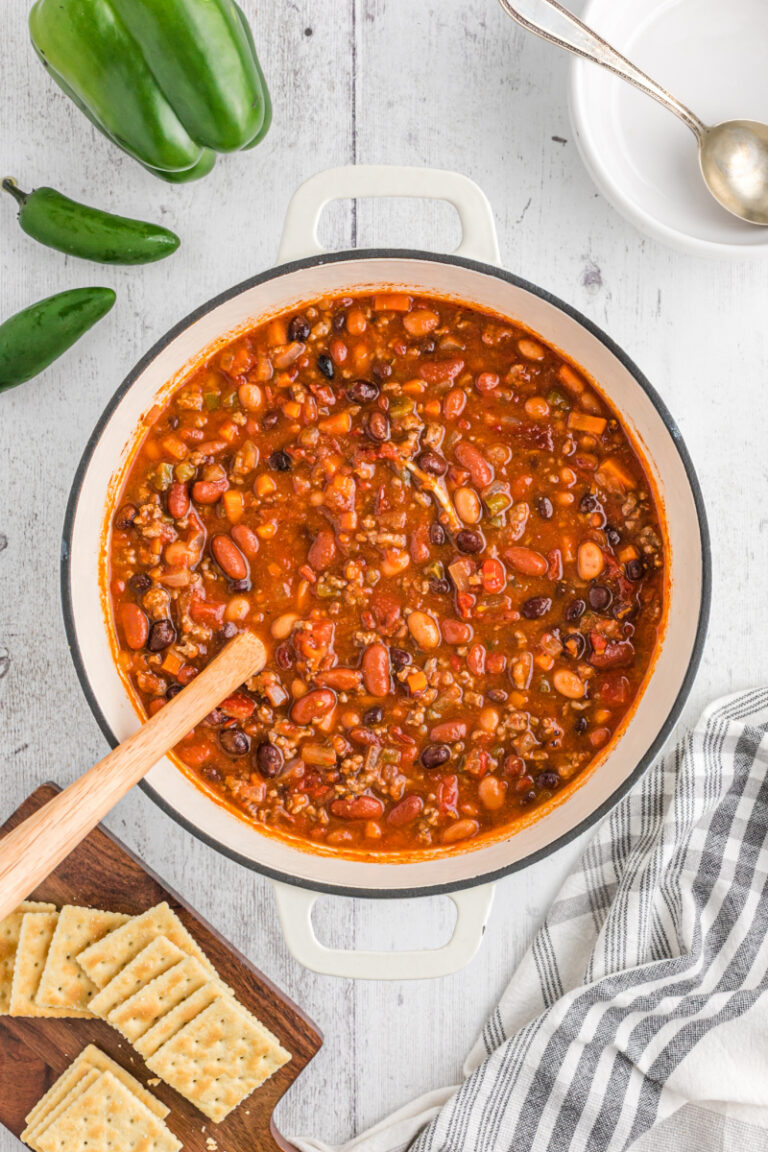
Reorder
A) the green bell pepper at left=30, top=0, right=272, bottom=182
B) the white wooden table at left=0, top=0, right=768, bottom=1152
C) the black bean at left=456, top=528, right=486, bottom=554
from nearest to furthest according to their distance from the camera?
the green bell pepper at left=30, top=0, right=272, bottom=182
the black bean at left=456, top=528, right=486, bottom=554
the white wooden table at left=0, top=0, right=768, bottom=1152

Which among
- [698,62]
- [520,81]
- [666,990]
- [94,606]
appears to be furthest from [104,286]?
[666,990]

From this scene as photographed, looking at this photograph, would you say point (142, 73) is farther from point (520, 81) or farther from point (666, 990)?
point (666, 990)

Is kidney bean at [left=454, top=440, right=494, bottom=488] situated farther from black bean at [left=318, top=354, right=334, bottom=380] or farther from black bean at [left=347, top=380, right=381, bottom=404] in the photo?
black bean at [left=318, top=354, right=334, bottom=380]

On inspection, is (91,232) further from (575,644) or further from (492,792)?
(492,792)

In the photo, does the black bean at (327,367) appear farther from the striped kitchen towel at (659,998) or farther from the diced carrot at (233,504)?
the striped kitchen towel at (659,998)

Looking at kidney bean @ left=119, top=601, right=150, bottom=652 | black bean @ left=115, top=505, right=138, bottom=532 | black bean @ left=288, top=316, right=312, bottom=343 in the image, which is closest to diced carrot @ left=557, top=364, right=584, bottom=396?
black bean @ left=288, top=316, right=312, bottom=343

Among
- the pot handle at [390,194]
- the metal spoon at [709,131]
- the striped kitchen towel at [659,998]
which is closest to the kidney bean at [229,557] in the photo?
the pot handle at [390,194]
